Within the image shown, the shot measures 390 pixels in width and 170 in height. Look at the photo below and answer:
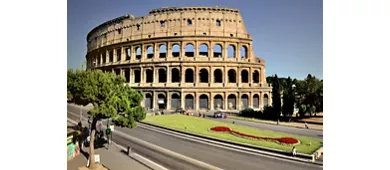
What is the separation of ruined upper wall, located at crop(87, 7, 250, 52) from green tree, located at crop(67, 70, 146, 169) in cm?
93

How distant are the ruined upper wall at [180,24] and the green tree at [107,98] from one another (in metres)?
0.93

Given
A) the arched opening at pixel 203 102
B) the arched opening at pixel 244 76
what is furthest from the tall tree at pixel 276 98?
the arched opening at pixel 203 102

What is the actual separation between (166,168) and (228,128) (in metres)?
1.37

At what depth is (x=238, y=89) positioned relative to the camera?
20.5 feet

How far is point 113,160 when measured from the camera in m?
6.21

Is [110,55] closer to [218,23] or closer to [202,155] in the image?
[218,23]

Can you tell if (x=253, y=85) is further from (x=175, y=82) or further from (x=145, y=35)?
(x=145, y=35)

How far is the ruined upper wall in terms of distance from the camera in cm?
601

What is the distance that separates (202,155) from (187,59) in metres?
2.03

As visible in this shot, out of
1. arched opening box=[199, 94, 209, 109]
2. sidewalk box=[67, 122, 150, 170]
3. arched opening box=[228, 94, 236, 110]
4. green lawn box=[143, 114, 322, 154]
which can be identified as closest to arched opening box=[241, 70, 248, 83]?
arched opening box=[228, 94, 236, 110]

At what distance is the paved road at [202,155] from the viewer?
522 centimetres

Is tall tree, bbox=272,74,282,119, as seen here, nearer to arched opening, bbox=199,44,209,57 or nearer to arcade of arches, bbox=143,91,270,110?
arcade of arches, bbox=143,91,270,110

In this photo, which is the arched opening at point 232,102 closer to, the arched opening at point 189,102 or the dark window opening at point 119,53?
the arched opening at point 189,102

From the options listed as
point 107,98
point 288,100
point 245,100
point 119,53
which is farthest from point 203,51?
point 107,98
